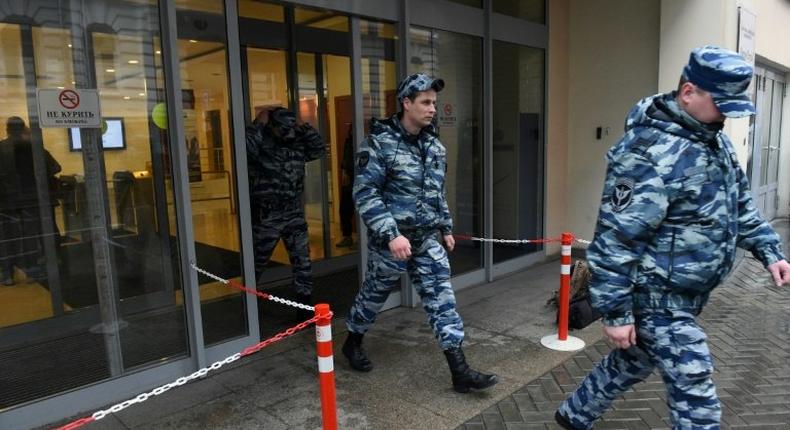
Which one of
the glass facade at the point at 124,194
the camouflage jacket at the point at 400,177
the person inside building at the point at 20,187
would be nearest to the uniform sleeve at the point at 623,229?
the camouflage jacket at the point at 400,177

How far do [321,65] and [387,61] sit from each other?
2228 mm

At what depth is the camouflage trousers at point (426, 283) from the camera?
349 centimetres

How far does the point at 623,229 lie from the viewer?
2.22 metres

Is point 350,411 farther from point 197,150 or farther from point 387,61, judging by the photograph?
point 387,61

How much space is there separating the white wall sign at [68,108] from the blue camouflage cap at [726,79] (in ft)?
10.7

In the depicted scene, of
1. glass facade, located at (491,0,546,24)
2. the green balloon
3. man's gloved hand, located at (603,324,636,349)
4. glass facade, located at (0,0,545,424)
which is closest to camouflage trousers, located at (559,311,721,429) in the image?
man's gloved hand, located at (603,324,636,349)

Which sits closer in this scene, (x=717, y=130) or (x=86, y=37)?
(x=717, y=130)

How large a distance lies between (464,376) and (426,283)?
0.61m

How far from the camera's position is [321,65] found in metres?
7.27

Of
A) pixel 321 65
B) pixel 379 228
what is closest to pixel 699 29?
pixel 321 65

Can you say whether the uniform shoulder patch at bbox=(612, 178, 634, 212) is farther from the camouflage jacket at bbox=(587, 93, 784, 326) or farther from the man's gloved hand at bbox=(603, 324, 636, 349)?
the man's gloved hand at bbox=(603, 324, 636, 349)

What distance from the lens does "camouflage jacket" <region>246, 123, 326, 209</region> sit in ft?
15.9

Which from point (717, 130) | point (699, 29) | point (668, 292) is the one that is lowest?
point (668, 292)

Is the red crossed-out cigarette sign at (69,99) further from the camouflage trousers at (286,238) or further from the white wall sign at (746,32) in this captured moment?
the white wall sign at (746,32)
